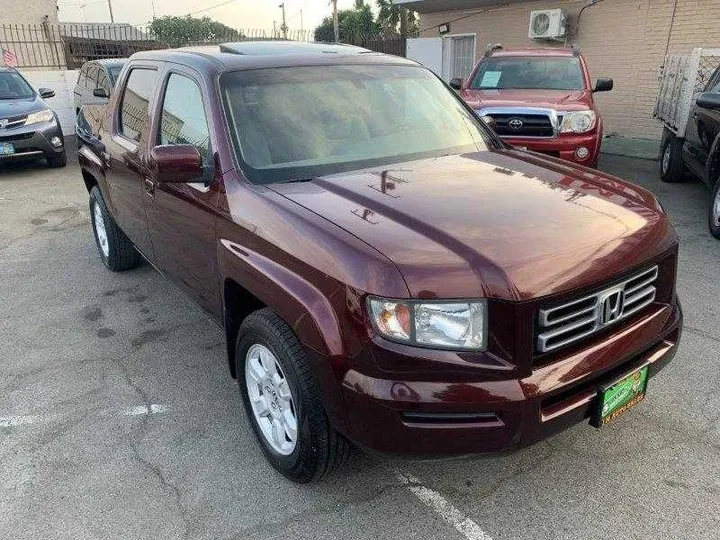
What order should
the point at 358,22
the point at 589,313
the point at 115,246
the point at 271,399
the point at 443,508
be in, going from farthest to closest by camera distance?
the point at 358,22 < the point at 115,246 < the point at 271,399 < the point at 443,508 < the point at 589,313

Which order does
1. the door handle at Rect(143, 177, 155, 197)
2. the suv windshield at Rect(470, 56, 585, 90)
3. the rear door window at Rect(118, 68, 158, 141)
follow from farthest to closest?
1. the suv windshield at Rect(470, 56, 585, 90)
2. the rear door window at Rect(118, 68, 158, 141)
3. the door handle at Rect(143, 177, 155, 197)

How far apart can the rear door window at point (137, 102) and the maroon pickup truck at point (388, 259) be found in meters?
0.13

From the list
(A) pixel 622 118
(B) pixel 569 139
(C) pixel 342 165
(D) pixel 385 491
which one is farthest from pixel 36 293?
(A) pixel 622 118

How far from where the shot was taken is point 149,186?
12.1ft

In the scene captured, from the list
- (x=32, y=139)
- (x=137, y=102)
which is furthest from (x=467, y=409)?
(x=32, y=139)

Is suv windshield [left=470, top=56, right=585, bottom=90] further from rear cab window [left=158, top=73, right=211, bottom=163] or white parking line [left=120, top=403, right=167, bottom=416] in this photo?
white parking line [left=120, top=403, right=167, bottom=416]

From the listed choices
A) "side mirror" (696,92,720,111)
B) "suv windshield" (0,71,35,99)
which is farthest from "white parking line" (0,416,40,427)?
"suv windshield" (0,71,35,99)

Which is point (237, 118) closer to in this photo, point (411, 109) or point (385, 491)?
point (411, 109)

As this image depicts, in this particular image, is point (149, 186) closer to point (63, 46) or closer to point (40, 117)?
point (40, 117)

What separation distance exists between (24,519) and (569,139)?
662cm

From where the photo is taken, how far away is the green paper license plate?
2.29 meters

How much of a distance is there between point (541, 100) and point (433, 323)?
20.6ft

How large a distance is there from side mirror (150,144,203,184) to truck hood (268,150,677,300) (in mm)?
444

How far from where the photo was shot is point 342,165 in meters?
3.01
